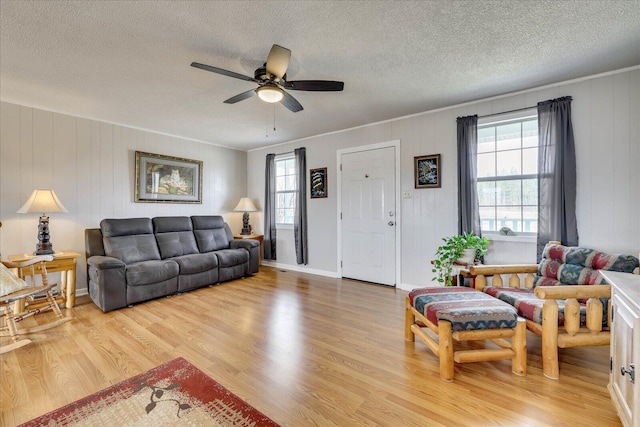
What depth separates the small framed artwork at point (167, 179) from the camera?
442 cm

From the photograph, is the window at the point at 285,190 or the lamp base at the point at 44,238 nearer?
the lamp base at the point at 44,238

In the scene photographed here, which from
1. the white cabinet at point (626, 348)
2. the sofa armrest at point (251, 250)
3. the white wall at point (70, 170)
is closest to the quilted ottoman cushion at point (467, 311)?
the white cabinet at point (626, 348)

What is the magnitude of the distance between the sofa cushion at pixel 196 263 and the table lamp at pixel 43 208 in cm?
136

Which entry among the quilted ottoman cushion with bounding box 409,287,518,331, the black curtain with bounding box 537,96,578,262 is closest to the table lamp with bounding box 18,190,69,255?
the quilted ottoman cushion with bounding box 409,287,518,331

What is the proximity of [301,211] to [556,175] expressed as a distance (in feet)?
11.4

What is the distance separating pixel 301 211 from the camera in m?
5.00

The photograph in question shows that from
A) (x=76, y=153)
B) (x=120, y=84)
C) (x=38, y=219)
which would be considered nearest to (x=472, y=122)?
(x=120, y=84)

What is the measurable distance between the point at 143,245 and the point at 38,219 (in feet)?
3.89

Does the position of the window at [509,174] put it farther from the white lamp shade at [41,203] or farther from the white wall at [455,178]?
the white lamp shade at [41,203]

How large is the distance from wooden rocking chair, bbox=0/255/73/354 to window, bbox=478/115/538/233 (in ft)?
15.3

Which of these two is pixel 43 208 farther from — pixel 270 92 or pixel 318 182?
pixel 318 182

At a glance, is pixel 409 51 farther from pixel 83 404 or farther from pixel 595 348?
pixel 83 404

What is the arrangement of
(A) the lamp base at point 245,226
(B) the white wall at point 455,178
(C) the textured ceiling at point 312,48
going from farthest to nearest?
(A) the lamp base at point 245,226
(B) the white wall at point 455,178
(C) the textured ceiling at point 312,48

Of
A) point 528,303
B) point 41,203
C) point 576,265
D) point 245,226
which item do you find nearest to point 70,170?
point 41,203
